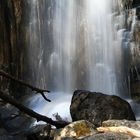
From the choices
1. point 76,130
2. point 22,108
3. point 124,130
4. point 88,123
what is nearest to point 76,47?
point 88,123

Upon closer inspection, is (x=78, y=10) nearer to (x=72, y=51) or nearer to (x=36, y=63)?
(x=72, y=51)

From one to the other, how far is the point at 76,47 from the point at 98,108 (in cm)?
1034

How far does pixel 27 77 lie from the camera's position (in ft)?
92.5

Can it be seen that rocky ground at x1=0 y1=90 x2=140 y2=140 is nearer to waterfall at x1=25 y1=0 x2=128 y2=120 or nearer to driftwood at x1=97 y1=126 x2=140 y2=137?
driftwood at x1=97 y1=126 x2=140 y2=137

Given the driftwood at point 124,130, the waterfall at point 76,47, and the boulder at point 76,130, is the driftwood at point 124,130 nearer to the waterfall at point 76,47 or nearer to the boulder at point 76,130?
the boulder at point 76,130

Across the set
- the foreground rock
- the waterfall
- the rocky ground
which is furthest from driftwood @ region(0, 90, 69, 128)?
the waterfall

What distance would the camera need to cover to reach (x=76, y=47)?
86.1 ft

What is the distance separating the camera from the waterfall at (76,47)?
23453mm

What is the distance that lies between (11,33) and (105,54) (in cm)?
766

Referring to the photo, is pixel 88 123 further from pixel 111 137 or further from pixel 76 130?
pixel 111 137

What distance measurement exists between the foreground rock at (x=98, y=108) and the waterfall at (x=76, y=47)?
5.04 m

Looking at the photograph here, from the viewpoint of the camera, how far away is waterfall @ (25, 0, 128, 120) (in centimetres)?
2345

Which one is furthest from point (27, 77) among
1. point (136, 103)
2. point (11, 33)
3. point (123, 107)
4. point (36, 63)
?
point (123, 107)

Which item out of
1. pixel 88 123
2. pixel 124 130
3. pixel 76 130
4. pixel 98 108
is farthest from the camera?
pixel 98 108
